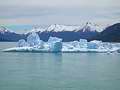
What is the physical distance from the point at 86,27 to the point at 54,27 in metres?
1.03

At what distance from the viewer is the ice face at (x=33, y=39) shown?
1152cm

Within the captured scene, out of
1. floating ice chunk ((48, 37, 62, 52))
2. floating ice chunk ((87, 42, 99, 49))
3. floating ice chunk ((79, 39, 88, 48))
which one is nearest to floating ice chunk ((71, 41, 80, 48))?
floating ice chunk ((79, 39, 88, 48))

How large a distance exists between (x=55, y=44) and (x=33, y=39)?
2.57ft

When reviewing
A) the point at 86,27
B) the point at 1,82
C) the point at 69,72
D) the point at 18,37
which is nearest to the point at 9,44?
the point at 18,37

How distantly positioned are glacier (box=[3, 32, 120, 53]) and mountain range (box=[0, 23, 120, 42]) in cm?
23

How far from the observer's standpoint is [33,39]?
1169 cm

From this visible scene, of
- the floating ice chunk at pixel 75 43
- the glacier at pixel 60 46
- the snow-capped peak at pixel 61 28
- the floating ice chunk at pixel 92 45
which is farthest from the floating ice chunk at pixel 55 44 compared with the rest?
the floating ice chunk at pixel 92 45

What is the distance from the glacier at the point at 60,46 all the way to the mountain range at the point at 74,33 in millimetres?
226

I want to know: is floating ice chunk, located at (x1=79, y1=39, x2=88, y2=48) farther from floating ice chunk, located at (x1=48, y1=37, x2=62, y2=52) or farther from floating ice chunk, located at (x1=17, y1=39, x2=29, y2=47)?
floating ice chunk, located at (x1=17, y1=39, x2=29, y2=47)

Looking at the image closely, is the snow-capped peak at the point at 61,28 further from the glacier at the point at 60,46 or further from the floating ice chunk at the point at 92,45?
the floating ice chunk at the point at 92,45

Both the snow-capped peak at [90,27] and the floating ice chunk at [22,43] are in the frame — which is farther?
the snow-capped peak at [90,27]

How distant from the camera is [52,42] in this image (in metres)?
11.4

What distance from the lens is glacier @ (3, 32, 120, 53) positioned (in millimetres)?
11516

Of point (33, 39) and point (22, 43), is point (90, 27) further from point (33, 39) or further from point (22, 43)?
point (22, 43)
